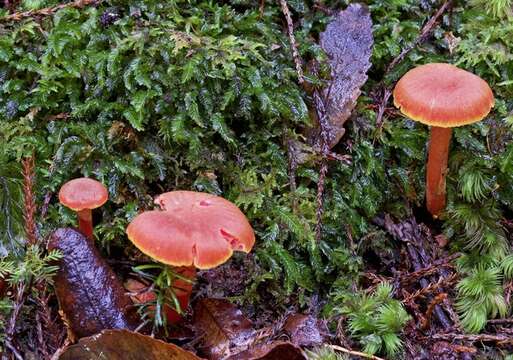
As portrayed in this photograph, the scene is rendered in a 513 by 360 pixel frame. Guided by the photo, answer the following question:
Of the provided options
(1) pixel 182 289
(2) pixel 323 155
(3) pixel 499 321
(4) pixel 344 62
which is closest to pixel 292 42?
(4) pixel 344 62

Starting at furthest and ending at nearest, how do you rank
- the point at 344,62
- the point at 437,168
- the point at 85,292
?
the point at 344,62 < the point at 437,168 < the point at 85,292

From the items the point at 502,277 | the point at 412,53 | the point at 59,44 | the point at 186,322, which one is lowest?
the point at 502,277

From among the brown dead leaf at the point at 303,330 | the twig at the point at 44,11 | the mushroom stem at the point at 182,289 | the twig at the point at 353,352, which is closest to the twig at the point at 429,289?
the twig at the point at 353,352

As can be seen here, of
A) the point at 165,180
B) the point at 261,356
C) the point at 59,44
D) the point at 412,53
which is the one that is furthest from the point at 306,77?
the point at 261,356

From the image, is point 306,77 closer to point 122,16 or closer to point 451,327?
point 122,16

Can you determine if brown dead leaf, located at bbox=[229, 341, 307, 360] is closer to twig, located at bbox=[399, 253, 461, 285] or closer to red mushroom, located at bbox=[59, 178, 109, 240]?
twig, located at bbox=[399, 253, 461, 285]

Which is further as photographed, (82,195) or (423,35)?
(423,35)

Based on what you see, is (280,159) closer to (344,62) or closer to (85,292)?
(344,62)
